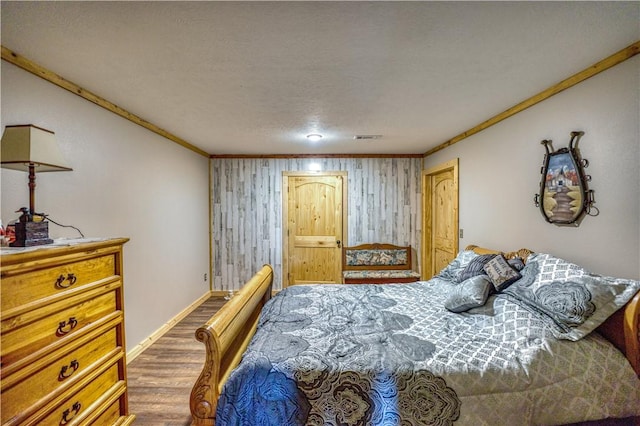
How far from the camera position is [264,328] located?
1982 mm

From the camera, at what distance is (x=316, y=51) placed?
1766 mm

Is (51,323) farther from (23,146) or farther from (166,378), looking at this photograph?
(166,378)

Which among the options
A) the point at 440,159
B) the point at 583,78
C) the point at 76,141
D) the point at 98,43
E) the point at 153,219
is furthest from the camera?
the point at 440,159

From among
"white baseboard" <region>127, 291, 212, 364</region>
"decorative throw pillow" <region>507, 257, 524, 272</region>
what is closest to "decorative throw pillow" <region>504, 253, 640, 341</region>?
"decorative throw pillow" <region>507, 257, 524, 272</region>

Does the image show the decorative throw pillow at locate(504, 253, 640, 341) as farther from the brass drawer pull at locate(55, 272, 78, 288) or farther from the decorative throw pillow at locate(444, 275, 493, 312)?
the brass drawer pull at locate(55, 272, 78, 288)

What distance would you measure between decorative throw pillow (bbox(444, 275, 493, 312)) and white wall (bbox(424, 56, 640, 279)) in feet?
2.21

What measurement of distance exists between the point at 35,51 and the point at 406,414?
9.55 ft

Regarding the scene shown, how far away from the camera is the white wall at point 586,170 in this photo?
181 cm

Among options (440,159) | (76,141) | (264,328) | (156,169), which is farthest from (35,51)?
(440,159)

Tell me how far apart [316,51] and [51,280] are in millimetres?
1871

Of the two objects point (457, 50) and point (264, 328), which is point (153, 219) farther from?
point (457, 50)

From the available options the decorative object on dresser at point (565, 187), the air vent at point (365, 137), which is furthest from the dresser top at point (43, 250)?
the decorative object on dresser at point (565, 187)

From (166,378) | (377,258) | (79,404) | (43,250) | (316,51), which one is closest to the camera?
(43,250)

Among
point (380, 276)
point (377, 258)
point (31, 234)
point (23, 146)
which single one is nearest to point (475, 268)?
point (380, 276)
